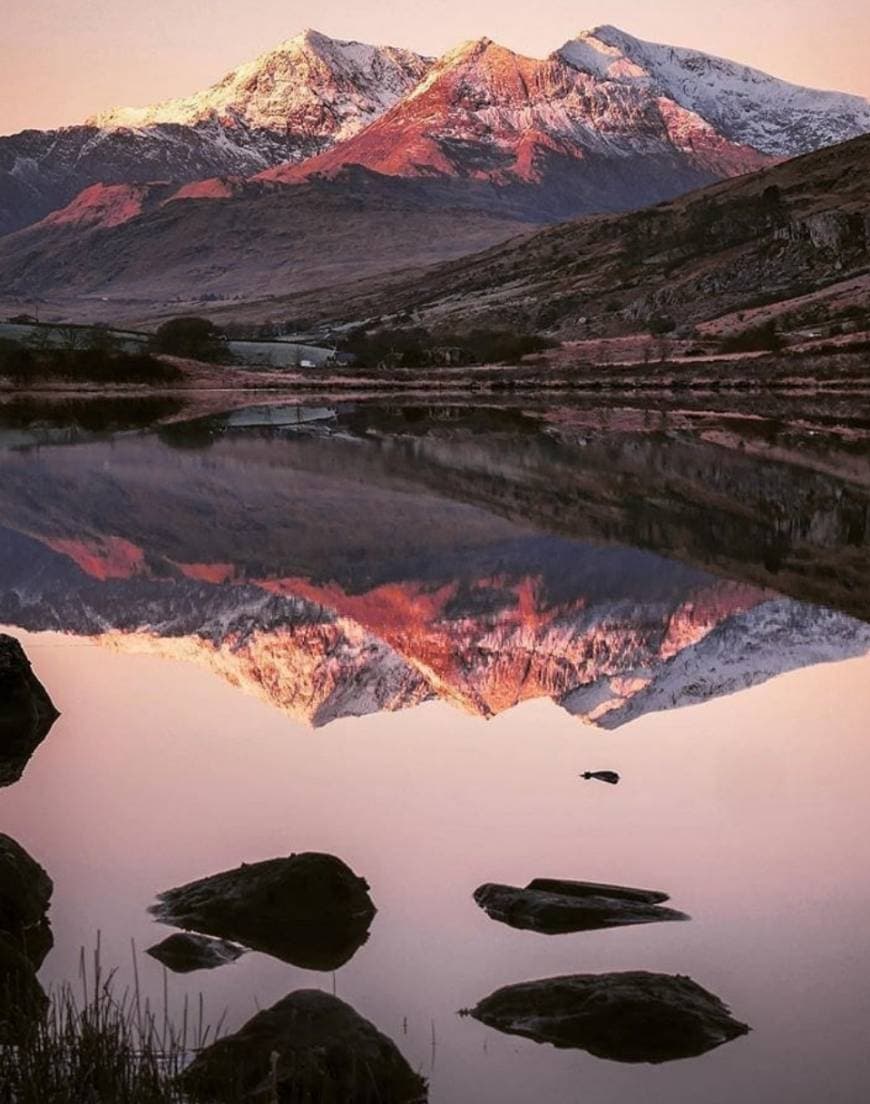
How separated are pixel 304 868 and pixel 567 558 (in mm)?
22093

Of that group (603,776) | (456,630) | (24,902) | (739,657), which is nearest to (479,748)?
(603,776)

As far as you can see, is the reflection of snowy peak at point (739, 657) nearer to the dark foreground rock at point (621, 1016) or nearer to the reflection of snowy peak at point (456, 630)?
the reflection of snowy peak at point (456, 630)

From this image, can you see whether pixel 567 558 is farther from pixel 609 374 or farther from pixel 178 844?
pixel 609 374

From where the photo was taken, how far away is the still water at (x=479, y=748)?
1141 cm

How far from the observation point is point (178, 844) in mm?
14570

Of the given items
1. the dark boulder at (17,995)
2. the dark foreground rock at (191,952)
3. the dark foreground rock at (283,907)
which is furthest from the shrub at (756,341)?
the dark boulder at (17,995)

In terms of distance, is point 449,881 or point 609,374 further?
point 609,374

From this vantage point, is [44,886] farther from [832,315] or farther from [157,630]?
[832,315]

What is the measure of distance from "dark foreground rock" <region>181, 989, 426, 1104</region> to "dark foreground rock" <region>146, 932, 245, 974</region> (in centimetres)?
190

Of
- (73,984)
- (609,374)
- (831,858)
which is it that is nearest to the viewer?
(73,984)

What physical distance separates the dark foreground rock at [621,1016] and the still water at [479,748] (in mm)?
154

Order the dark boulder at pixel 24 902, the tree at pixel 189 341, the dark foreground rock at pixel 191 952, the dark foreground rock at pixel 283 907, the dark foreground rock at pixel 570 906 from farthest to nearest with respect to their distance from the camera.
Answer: the tree at pixel 189 341, the dark foreground rock at pixel 570 906, the dark foreground rock at pixel 283 907, the dark boulder at pixel 24 902, the dark foreground rock at pixel 191 952

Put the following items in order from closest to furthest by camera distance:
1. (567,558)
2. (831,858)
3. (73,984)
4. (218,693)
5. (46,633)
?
(73,984), (831,858), (218,693), (46,633), (567,558)

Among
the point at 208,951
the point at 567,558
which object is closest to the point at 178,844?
the point at 208,951
